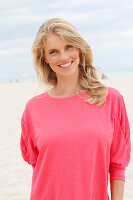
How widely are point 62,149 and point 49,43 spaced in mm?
714

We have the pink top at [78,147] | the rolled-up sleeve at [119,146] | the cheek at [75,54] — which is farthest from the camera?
the cheek at [75,54]

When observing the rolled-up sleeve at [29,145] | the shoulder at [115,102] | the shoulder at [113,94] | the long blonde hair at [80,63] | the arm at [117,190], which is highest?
the long blonde hair at [80,63]

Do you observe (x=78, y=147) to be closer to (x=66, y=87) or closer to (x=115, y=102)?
(x=115, y=102)

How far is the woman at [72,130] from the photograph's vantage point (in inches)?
95.3

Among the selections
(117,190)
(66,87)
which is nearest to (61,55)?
(66,87)

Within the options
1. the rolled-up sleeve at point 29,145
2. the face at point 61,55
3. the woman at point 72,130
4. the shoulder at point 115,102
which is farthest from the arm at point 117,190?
the face at point 61,55

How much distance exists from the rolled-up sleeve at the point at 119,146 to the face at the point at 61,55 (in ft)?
1.36

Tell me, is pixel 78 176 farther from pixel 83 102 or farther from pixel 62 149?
pixel 83 102

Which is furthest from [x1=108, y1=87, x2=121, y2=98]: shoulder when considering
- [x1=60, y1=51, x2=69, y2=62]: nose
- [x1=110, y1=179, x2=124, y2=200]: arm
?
[x1=110, y1=179, x2=124, y2=200]: arm

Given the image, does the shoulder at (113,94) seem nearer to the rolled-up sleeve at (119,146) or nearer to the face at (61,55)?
the rolled-up sleeve at (119,146)

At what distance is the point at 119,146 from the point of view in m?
2.52

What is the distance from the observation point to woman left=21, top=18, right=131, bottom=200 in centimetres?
242

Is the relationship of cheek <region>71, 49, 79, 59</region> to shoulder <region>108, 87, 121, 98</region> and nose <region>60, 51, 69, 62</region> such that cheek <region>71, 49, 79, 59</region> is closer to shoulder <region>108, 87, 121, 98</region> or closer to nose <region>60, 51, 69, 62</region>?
nose <region>60, 51, 69, 62</region>

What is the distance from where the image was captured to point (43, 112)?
2617 millimetres
